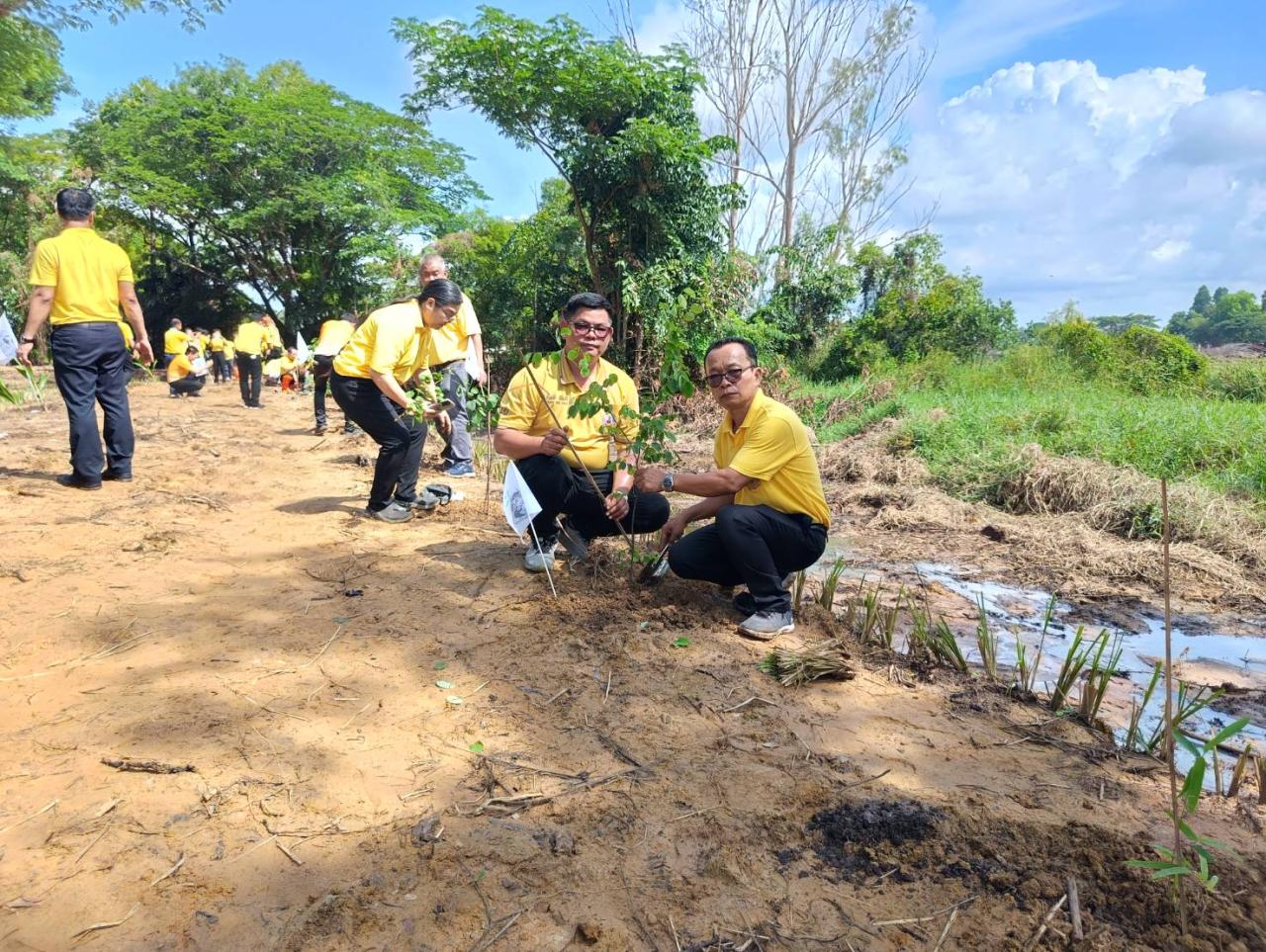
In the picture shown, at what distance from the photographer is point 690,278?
13164 mm

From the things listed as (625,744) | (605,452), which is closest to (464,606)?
(605,452)

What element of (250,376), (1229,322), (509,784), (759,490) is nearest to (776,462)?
(759,490)

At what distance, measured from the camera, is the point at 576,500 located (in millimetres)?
3906

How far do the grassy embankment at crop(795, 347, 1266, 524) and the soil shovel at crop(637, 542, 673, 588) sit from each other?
4.00 meters

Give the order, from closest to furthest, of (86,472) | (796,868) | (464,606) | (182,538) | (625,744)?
(796,868)
(625,744)
(464,606)
(182,538)
(86,472)

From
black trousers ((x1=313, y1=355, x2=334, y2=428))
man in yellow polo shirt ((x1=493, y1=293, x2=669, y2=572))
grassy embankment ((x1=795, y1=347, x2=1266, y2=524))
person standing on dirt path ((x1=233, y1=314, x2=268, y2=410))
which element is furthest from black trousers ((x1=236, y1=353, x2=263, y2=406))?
man in yellow polo shirt ((x1=493, y1=293, x2=669, y2=572))

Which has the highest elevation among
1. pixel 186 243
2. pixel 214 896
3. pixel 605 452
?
pixel 186 243

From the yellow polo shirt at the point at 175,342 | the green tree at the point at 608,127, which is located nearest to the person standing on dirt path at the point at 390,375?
the green tree at the point at 608,127

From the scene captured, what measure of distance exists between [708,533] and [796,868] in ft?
5.92

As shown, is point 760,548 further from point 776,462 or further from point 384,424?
point 384,424

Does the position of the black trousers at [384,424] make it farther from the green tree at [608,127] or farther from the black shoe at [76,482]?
the green tree at [608,127]

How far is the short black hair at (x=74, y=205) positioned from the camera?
4793mm

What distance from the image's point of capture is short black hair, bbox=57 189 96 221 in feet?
15.7

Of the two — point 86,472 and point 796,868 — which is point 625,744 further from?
point 86,472
